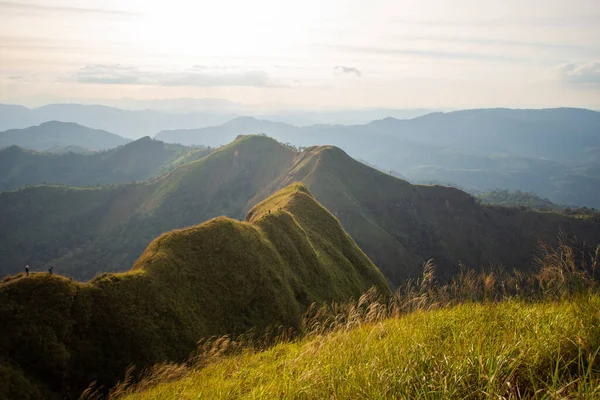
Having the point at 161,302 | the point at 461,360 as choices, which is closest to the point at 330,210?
the point at 161,302

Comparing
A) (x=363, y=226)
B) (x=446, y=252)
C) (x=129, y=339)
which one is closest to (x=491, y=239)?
(x=446, y=252)

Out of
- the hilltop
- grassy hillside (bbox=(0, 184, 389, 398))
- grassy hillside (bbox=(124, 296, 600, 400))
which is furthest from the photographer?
the hilltop

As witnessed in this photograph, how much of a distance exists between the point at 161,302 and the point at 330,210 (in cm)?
9773

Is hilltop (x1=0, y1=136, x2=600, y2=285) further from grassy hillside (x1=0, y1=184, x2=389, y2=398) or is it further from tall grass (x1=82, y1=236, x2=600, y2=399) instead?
tall grass (x1=82, y1=236, x2=600, y2=399)

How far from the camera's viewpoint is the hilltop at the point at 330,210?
402ft

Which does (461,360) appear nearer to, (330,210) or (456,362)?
(456,362)

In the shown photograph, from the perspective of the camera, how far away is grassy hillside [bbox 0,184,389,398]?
51.0 ft

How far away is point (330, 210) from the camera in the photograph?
117 meters

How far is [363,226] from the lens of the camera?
11756 centimetres

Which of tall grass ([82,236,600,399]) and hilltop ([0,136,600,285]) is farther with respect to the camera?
hilltop ([0,136,600,285])

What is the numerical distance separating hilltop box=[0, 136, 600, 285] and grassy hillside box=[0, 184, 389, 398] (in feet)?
255

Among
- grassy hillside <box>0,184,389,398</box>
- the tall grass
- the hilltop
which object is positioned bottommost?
the hilltop

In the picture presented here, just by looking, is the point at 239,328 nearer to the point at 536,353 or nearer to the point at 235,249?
the point at 235,249

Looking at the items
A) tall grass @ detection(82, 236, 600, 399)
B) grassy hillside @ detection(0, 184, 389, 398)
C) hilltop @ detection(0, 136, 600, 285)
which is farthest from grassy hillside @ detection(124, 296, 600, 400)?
hilltop @ detection(0, 136, 600, 285)
